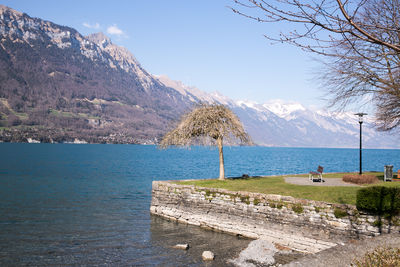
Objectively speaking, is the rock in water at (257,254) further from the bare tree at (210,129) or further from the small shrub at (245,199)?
the bare tree at (210,129)

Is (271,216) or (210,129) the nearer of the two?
(271,216)

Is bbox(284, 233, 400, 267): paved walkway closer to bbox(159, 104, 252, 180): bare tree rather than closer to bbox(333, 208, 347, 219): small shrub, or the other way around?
bbox(333, 208, 347, 219): small shrub

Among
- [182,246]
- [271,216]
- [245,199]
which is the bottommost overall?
[182,246]

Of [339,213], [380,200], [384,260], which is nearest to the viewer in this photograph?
[384,260]

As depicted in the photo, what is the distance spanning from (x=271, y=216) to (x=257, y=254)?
9.18 feet

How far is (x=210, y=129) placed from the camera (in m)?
25.9

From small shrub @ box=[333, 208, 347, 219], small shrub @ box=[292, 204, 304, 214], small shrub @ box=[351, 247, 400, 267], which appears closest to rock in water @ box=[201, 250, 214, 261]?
small shrub @ box=[292, 204, 304, 214]

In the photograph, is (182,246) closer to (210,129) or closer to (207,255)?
(207,255)

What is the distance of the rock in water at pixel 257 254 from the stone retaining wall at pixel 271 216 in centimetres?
78

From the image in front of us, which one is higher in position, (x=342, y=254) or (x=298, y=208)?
(x=342, y=254)

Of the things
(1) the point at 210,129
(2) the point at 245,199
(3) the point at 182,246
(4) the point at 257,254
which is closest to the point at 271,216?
(2) the point at 245,199

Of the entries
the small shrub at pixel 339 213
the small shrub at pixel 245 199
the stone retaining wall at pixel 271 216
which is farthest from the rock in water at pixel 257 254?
the small shrub at pixel 339 213

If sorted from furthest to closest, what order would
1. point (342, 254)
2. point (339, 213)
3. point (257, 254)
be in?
point (257, 254)
point (339, 213)
point (342, 254)

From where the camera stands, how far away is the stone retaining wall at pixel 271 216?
15281mm
